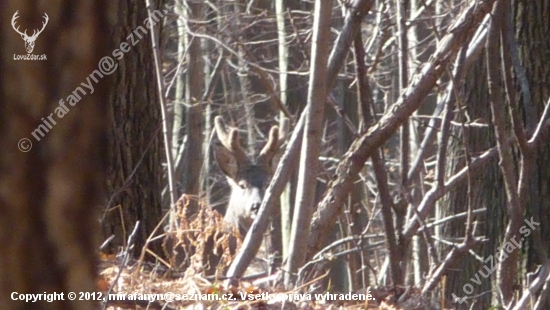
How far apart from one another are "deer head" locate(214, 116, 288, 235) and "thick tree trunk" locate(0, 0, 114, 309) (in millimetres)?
7438

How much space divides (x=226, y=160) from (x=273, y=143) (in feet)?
2.01

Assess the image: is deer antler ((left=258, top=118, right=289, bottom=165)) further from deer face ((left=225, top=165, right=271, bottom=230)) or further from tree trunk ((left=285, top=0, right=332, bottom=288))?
tree trunk ((left=285, top=0, right=332, bottom=288))

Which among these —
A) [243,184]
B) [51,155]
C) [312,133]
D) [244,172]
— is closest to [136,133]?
[312,133]

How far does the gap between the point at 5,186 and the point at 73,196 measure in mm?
116

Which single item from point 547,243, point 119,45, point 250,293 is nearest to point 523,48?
point 547,243

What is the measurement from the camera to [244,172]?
9.74m

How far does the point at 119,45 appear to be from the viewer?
199 inches

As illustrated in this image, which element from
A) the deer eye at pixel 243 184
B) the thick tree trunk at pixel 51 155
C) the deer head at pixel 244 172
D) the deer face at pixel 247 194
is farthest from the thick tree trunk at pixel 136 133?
the deer eye at pixel 243 184

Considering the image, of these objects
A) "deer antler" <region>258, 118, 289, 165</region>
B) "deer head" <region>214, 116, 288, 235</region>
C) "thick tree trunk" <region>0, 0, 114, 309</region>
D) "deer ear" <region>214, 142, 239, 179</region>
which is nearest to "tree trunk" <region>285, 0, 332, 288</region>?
"thick tree trunk" <region>0, 0, 114, 309</region>

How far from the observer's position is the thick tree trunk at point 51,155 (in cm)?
143

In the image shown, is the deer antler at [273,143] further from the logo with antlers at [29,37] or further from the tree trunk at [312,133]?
the logo with antlers at [29,37]

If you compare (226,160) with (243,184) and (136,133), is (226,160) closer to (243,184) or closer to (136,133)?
(243,184)

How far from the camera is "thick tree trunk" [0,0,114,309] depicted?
1430 millimetres

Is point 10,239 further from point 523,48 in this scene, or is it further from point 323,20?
point 523,48
